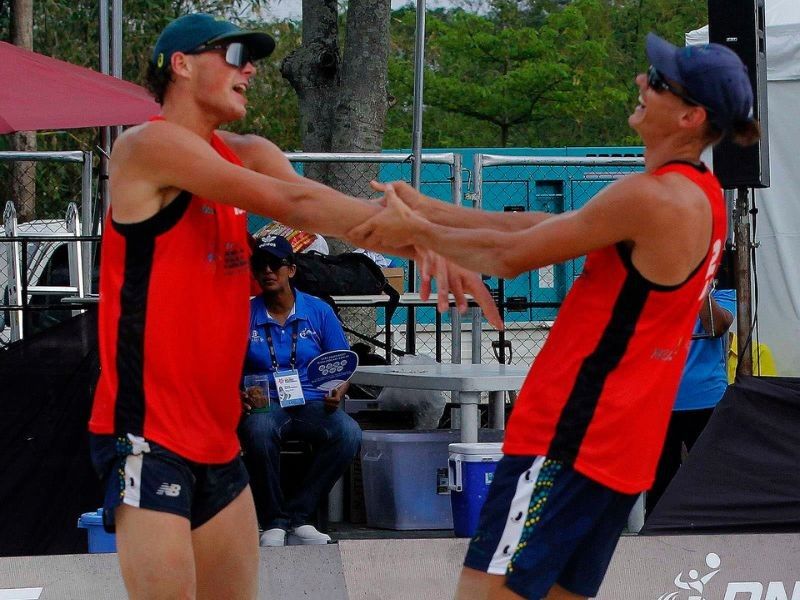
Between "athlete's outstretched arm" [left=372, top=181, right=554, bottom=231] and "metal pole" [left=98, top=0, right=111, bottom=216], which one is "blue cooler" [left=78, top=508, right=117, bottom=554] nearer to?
"metal pole" [left=98, top=0, right=111, bottom=216]

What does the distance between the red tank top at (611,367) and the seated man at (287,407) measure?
3.01 meters

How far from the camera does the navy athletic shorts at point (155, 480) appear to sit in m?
3.38

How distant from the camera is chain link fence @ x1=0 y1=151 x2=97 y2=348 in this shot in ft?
23.2

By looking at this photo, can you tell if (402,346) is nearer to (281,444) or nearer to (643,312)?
(281,444)

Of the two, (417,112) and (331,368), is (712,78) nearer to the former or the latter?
(331,368)

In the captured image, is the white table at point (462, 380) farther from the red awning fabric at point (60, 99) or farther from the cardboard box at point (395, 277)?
the red awning fabric at point (60, 99)

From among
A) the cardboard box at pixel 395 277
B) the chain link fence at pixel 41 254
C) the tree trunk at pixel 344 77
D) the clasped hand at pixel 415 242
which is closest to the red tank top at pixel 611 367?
the clasped hand at pixel 415 242

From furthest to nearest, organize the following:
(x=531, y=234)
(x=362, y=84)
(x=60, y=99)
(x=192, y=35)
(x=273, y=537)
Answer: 1. (x=362, y=84)
2. (x=60, y=99)
3. (x=273, y=537)
4. (x=192, y=35)
5. (x=531, y=234)

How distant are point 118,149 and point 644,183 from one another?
4.73 feet

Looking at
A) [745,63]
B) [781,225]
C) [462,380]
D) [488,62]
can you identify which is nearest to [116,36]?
[462,380]

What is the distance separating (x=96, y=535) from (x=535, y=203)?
31.5 ft

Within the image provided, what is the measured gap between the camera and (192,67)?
3.53m

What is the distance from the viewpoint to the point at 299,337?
21.9 feet

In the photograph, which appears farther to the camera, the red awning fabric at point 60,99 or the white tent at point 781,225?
the white tent at point 781,225
